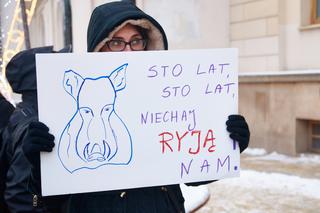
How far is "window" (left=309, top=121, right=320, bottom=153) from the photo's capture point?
8328mm

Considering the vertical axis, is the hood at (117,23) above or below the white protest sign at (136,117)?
above

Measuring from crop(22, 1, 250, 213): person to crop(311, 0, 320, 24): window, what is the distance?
676 cm

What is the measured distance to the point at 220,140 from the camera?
191cm

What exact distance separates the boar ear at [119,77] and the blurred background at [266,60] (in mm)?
4477

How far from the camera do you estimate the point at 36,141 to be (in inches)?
64.7

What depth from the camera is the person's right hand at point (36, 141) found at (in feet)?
5.40

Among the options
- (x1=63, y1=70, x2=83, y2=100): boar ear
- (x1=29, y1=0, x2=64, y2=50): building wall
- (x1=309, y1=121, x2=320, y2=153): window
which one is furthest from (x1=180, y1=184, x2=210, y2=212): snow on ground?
(x1=29, y1=0, x2=64, y2=50): building wall

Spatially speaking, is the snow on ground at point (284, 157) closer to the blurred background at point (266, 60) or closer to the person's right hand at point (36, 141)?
the blurred background at point (266, 60)

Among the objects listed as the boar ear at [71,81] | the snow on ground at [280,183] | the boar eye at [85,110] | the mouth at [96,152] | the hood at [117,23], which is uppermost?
the hood at [117,23]

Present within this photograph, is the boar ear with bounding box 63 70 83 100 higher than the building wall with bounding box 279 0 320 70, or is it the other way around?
the building wall with bounding box 279 0 320 70

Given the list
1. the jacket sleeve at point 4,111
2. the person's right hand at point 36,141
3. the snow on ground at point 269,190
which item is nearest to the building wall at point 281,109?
the snow on ground at point 269,190

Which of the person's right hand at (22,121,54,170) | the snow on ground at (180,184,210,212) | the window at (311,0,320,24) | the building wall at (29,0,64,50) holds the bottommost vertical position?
the snow on ground at (180,184,210,212)

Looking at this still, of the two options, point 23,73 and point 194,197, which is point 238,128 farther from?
point 194,197

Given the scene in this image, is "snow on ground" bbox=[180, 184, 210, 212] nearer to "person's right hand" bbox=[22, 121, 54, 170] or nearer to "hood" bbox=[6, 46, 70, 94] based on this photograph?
"hood" bbox=[6, 46, 70, 94]
